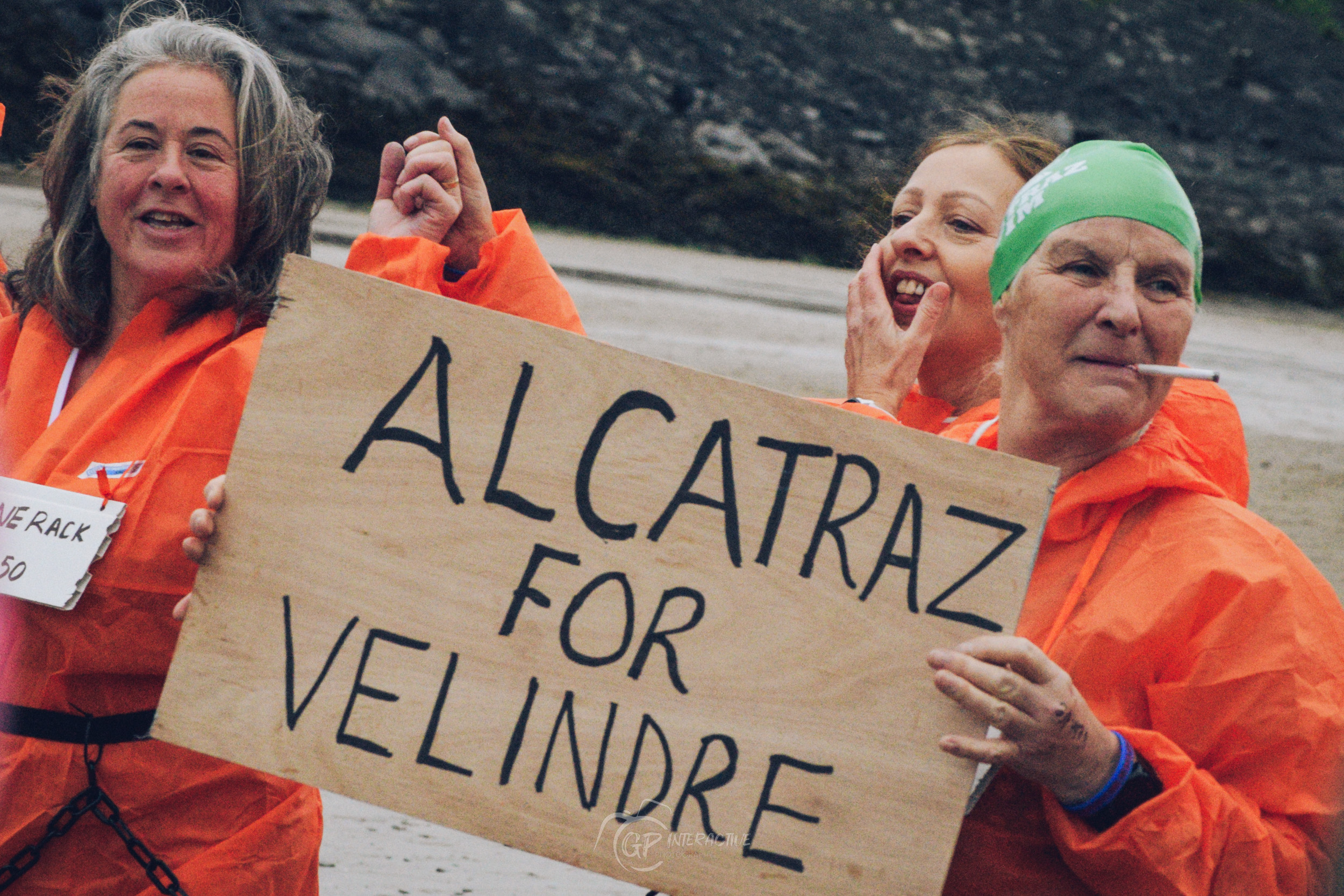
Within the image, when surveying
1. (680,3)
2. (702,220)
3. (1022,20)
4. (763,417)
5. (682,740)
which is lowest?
(682,740)

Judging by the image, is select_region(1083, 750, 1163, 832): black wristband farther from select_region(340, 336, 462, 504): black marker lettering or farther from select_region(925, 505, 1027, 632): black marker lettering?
select_region(340, 336, 462, 504): black marker lettering

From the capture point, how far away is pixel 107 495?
5.49 ft

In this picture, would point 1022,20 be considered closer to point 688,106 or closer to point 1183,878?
point 688,106

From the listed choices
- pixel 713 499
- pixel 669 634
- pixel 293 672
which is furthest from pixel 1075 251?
pixel 293 672

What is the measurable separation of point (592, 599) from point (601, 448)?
0.57 feet

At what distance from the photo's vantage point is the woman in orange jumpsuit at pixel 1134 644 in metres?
1.35

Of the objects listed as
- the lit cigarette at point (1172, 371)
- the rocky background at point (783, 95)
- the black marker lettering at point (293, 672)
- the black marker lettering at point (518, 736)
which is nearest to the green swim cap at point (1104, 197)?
the lit cigarette at point (1172, 371)

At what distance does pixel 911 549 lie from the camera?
4.80 ft

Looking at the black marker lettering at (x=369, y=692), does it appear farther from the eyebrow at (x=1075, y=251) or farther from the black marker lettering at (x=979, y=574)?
the eyebrow at (x=1075, y=251)

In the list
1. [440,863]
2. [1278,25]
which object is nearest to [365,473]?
[440,863]

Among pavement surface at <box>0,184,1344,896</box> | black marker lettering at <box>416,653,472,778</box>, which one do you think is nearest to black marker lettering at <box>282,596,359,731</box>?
black marker lettering at <box>416,653,472,778</box>

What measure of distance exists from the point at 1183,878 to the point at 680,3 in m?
21.3

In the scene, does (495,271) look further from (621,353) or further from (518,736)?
(518,736)

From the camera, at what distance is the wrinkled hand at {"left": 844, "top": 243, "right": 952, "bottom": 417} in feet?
6.16
